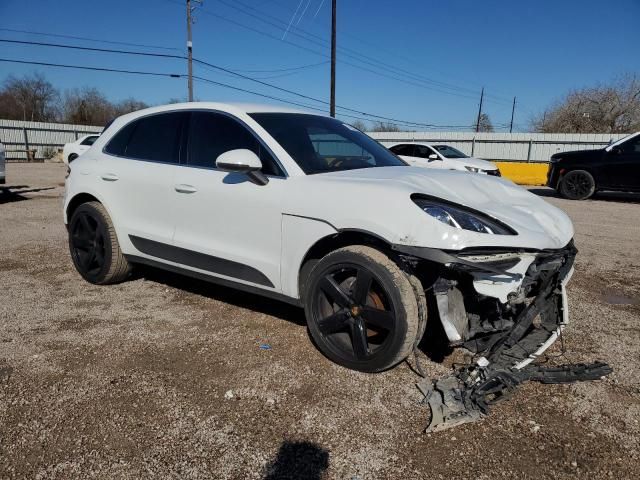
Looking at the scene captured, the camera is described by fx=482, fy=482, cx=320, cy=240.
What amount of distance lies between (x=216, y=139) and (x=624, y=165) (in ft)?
37.7

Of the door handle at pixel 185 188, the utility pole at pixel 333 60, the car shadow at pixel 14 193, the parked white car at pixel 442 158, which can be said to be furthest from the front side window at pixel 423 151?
the door handle at pixel 185 188

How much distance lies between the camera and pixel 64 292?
437cm

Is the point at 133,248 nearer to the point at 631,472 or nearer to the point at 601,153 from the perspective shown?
the point at 631,472

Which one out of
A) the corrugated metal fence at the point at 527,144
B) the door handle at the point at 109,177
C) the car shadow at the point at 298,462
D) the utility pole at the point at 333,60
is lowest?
the car shadow at the point at 298,462

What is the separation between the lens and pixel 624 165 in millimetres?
11656

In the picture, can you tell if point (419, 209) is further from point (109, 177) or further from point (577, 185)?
point (577, 185)

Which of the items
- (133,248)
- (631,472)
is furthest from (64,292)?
(631,472)

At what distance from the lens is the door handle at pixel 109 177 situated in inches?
163

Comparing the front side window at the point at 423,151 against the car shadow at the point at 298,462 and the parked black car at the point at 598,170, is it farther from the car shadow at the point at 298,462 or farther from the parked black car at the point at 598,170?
the car shadow at the point at 298,462

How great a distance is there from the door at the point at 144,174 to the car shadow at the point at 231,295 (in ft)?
2.43

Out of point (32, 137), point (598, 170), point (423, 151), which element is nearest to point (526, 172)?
point (423, 151)

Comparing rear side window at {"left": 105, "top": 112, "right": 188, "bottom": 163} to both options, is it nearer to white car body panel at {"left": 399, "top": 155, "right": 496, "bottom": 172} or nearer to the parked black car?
white car body panel at {"left": 399, "top": 155, "right": 496, "bottom": 172}

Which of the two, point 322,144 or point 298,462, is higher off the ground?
point 322,144

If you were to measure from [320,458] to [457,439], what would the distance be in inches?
26.1
